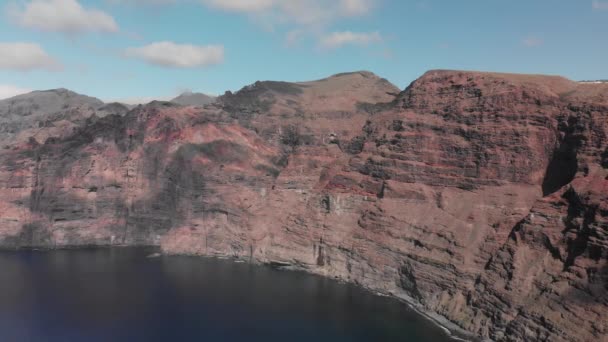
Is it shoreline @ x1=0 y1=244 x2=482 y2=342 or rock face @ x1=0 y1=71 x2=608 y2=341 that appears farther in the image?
shoreline @ x1=0 y1=244 x2=482 y2=342

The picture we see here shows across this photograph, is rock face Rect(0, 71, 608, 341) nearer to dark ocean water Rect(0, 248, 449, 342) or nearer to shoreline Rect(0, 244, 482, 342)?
shoreline Rect(0, 244, 482, 342)

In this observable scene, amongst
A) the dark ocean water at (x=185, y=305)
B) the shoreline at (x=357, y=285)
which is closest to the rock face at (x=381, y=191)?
the shoreline at (x=357, y=285)

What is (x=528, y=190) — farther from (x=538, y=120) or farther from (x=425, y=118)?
(x=425, y=118)

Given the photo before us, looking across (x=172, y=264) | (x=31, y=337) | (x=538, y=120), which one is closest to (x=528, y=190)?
(x=538, y=120)

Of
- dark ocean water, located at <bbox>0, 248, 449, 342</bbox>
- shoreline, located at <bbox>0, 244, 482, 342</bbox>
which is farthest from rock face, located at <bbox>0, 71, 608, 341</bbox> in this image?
dark ocean water, located at <bbox>0, 248, 449, 342</bbox>

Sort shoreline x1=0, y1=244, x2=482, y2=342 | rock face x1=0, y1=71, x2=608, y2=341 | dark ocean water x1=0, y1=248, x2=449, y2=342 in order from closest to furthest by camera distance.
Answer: rock face x1=0, y1=71, x2=608, y2=341 → dark ocean water x1=0, y1=248, x2=449, y2=342 → shoreline x1=0, y1=244, x2=482, y2=342

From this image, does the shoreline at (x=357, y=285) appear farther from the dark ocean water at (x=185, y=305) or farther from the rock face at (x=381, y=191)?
the dark ocean water at (x=185, y=305)
